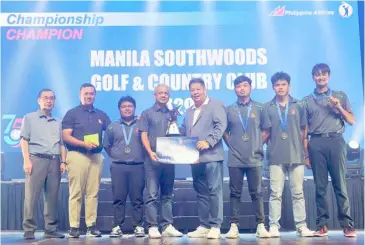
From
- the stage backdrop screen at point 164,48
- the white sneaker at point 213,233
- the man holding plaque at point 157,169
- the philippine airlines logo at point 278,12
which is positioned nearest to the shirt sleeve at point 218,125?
the man holding plaque at point 157,169

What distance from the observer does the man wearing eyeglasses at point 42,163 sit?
4.14m

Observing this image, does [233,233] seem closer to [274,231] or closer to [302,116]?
[274,231]

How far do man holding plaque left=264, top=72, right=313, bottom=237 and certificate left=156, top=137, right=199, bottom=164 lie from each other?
657 millimetres

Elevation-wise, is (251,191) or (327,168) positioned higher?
(327,168)

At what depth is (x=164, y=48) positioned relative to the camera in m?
5.42

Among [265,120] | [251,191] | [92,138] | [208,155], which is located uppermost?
[265,120]


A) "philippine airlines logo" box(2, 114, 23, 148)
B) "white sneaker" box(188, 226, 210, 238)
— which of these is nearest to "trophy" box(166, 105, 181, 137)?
"white sneaker" box(188, 226, 210, 238)

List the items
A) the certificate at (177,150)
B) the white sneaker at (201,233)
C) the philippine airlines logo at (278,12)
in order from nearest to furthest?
the certificate at (177,150) → the white sneaker at (201,233) → the philippine airlines logo at (278,12)

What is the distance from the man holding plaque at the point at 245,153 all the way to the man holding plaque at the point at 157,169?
1.77ft

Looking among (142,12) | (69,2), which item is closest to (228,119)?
(142,12)

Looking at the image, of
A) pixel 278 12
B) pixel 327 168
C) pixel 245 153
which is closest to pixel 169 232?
pixel 245 153

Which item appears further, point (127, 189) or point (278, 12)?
point (278, 12)

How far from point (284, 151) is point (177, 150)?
90 cm

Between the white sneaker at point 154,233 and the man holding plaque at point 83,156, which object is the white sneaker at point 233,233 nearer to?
the white sneaker at point 154,233
